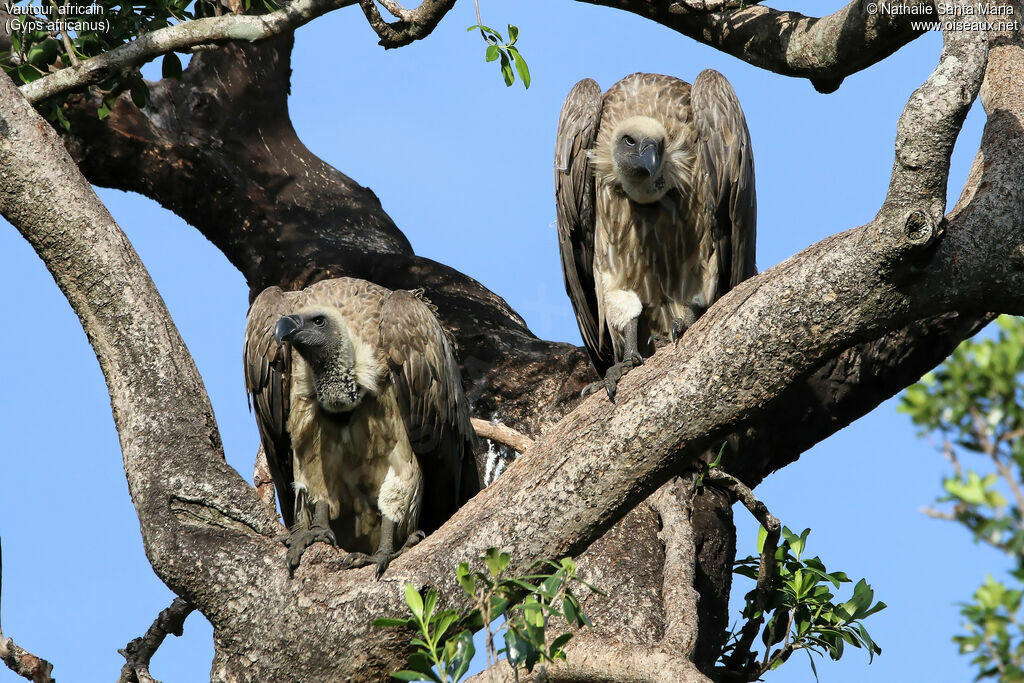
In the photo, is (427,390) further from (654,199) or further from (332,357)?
(654,199)

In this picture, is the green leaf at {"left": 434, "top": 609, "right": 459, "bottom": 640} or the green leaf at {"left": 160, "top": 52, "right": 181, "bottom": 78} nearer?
the green leaf at {"left": 434, "top": 609, "right": 459, "bottom": 640}

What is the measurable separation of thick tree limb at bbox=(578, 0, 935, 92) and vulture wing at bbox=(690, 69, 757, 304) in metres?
0.26

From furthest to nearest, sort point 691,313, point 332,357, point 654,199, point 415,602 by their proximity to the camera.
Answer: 1. point 691,313
2. point 654,199
3. point 332,357
4. point 415,602

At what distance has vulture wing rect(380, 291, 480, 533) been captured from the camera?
5.42 m

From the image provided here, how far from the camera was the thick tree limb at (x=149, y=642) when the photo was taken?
14.0 ft

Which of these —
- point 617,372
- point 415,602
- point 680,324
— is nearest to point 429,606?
point 415,602

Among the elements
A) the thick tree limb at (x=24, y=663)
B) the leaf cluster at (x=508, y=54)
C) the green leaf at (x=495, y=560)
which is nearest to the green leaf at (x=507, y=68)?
the leaf cluster at (x=508, y=54)

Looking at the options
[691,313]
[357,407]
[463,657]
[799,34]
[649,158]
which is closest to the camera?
[463,657]

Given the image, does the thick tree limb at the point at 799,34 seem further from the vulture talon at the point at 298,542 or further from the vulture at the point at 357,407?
the vulture talon at the point at 298,542

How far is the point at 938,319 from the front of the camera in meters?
5.46

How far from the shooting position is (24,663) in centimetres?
389

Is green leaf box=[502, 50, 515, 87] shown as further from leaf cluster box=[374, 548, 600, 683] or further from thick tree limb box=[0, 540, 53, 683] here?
thick tree limb box=[0, 540, 53, 683]

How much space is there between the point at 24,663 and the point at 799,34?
4.37m

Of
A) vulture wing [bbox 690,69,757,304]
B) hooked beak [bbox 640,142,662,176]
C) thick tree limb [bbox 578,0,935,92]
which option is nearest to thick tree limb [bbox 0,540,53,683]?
hooked beak [bbox 640,142,662,176]
